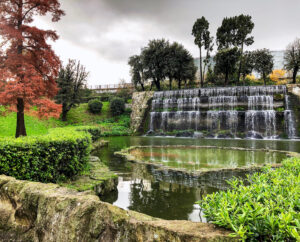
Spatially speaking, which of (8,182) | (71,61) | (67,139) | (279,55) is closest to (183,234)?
(8,182)

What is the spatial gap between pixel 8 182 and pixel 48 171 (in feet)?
5.46

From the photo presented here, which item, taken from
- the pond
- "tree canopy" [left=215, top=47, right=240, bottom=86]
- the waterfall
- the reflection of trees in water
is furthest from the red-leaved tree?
"tree canopy" [left=215, top=47, right=240, bottom=86]

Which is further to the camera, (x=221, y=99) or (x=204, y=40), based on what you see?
(x=204, y=40)

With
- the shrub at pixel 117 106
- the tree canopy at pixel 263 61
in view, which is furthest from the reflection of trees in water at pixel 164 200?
the tree canopy at pixel 263 61

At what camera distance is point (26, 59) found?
8789 mm

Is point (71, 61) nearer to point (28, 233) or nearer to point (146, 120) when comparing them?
point (146, 120)

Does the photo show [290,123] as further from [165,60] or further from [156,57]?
[156,57]

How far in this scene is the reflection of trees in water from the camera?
12.7 ft

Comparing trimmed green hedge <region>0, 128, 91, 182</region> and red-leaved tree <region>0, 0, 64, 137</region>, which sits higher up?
red-leaved tree <region>0, 0, 64, 137</region>

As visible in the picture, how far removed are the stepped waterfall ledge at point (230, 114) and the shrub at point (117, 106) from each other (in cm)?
865

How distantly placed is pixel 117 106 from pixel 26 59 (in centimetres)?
2628

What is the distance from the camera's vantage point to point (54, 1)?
9406 millimetres

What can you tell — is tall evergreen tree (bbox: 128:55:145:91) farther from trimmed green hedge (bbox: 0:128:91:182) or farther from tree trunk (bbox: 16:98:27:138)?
trimmed green hedge (bbox: 0:128:91:182)

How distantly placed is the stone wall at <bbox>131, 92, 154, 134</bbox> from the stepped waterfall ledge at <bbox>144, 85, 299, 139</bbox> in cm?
200
